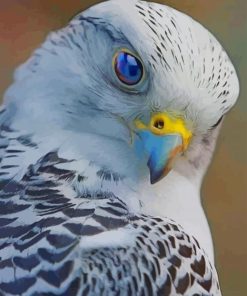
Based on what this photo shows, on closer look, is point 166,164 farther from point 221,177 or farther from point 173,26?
point 221,177

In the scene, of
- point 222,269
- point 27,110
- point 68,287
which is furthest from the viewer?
point 222,269

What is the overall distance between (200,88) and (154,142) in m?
0.07

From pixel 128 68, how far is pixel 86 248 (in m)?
0.18

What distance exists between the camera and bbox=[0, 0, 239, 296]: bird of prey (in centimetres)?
67

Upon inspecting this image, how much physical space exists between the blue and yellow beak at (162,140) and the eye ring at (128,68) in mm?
37

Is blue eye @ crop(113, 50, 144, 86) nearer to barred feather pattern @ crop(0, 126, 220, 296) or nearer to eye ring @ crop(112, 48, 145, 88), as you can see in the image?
eye ring @ crop(112, 48, 145, 88)

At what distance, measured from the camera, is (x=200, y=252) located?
0.73 meters

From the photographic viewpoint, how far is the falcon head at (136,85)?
726mm

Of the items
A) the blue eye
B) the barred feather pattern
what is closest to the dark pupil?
the blue eye

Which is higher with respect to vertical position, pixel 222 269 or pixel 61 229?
pixel 61 229

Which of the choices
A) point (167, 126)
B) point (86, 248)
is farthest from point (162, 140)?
point (86, 248)

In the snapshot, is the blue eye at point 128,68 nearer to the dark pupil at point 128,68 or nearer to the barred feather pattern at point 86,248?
the dark pupil at point 128,68

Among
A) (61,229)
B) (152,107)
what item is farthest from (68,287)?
(152,107)

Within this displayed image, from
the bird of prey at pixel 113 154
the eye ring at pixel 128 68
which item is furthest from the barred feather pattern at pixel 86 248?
the eye ring at pixel 128 68
